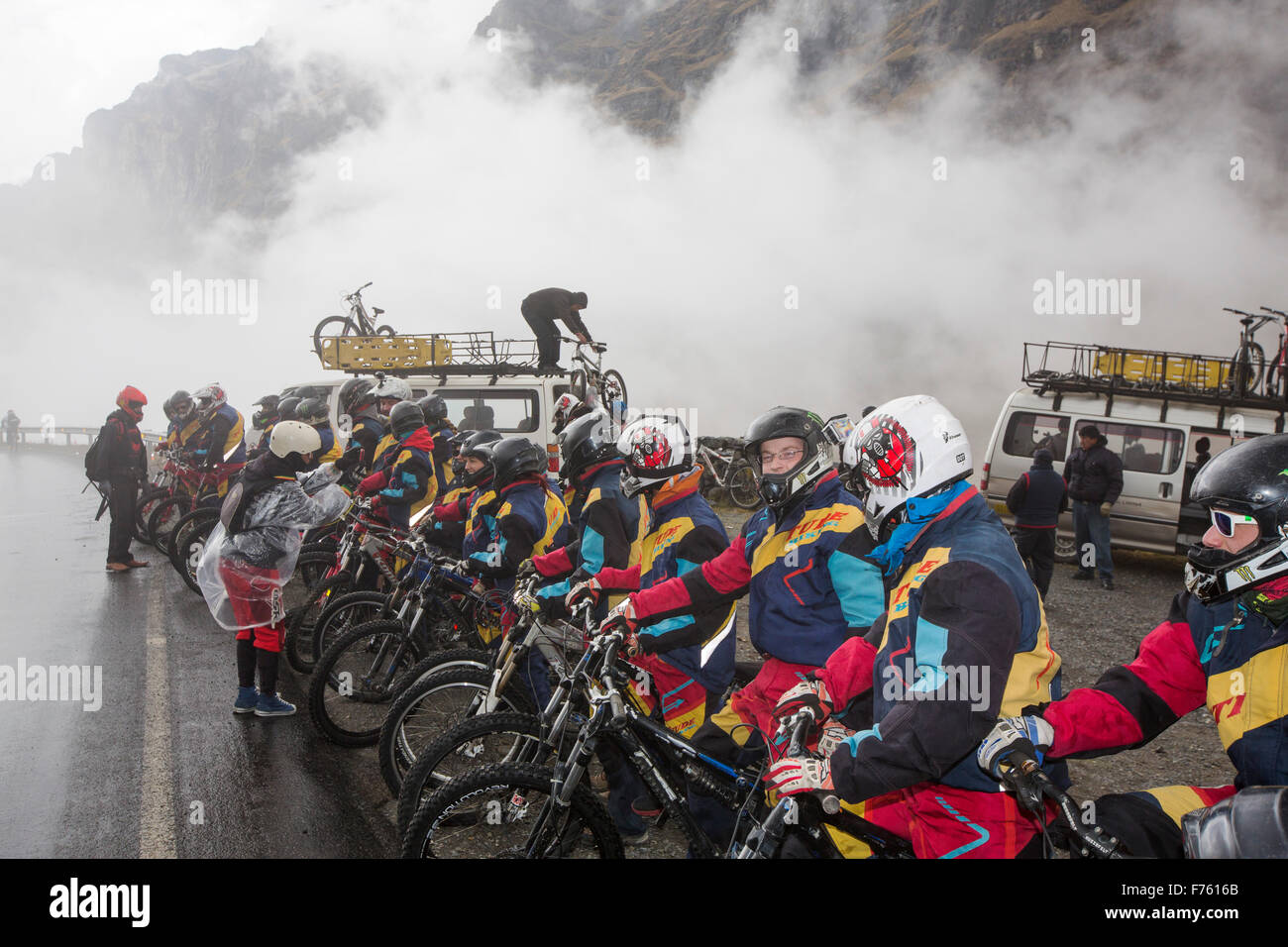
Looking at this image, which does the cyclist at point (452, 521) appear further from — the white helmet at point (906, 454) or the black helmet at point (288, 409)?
the white helmet at point (906, 454)

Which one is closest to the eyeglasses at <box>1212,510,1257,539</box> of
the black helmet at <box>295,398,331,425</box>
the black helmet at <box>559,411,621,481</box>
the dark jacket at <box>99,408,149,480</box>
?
the black helmet at <box>559,411,621,481</box>

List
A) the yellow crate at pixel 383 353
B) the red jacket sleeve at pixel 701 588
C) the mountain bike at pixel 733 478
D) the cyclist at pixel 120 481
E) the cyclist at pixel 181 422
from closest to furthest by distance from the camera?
the red jacket sleeve at pixel 701 588
the cyclist at pixel 120 481
the cyclist at pixel 181 422
the yellow crate at pixel 383 353
the mountain bike at pixel 733 478

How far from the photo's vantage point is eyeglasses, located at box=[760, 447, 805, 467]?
312 centimetres

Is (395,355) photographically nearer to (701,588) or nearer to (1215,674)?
(701,588)

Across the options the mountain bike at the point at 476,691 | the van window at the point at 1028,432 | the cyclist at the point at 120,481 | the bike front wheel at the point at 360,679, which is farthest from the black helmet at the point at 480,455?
the van window at the point at 1028,432

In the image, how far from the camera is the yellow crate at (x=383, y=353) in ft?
42.8

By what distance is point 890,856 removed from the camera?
2480 mm

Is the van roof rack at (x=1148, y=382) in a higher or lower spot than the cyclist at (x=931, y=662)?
higher

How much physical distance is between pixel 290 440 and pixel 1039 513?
23.7 ft

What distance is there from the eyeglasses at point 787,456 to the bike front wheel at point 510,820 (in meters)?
1.42

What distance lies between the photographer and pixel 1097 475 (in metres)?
9.62

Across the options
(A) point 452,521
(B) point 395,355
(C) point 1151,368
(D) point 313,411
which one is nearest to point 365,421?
(D) point 313,411

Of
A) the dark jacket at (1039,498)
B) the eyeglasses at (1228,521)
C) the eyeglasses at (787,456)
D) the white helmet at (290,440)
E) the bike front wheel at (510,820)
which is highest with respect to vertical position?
the eyeglasses at (787,456)

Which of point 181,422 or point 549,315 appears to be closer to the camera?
point 181,422
